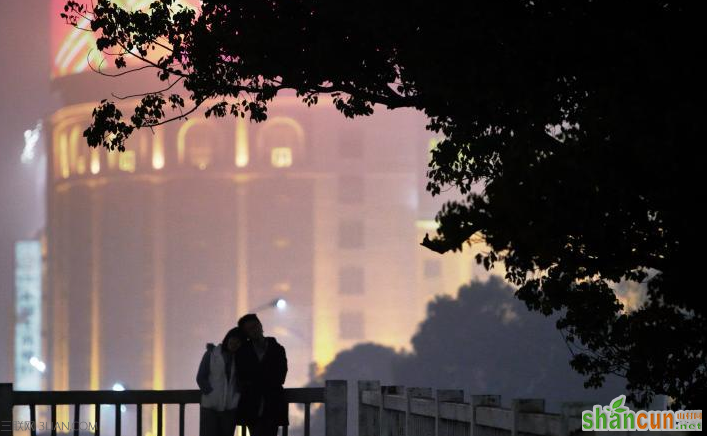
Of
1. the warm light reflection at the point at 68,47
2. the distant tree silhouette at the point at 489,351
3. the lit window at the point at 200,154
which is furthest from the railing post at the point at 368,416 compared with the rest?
the warm light reflection at the point at 68,47

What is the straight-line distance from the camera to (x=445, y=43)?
41.1 feet

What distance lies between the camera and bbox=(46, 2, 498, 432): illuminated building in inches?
4685

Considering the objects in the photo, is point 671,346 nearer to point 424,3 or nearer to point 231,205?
point 424,3

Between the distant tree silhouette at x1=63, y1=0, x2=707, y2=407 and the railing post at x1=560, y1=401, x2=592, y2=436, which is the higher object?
the distant tree silhouette at x1=63, y1=0, x2=707, y2=407

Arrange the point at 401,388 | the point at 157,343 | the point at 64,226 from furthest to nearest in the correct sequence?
the point at 64,226, the point at 157,343, the point at 401,388

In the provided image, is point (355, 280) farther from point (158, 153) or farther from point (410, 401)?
point (410, 401)

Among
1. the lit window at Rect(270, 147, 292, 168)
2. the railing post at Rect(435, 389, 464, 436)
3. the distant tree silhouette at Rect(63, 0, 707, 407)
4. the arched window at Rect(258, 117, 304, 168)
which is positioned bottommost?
the railing post at Rect(435, 389, 464, 436)

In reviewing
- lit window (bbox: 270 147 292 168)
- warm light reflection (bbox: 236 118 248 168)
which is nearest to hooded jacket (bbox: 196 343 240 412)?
lit window (bbox: 270 147 292 168)

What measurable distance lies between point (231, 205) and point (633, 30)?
357 feet

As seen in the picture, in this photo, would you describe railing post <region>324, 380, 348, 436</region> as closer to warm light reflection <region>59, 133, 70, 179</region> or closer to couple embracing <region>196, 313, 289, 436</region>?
couple embracing <region>196, 313, 289, 436</region>

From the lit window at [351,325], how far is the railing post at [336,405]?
104m

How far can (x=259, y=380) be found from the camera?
14320 millimetres

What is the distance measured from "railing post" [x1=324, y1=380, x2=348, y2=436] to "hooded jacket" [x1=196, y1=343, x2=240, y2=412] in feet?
3.19

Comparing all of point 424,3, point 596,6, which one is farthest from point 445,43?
point 596,6
